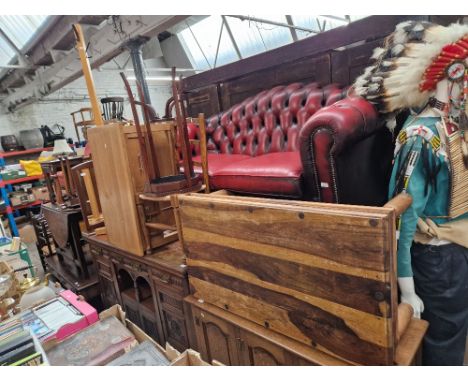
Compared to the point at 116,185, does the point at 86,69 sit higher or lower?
higher

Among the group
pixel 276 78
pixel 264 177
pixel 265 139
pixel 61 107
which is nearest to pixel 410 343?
pixel 264 177

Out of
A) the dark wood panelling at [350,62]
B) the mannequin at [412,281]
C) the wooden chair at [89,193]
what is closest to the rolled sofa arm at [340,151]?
the mannequin at [412,281]

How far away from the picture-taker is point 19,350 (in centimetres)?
108

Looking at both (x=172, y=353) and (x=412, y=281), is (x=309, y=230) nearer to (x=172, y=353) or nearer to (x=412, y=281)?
(x=412, y=281)

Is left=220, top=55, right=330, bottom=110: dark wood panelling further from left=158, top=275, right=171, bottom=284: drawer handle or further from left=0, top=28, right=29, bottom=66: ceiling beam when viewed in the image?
left=0, top=28, right=29, bottom=66: ceiling beam

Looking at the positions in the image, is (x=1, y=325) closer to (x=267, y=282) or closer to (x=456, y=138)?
(x=267, y=282)

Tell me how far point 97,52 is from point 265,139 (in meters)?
3.15

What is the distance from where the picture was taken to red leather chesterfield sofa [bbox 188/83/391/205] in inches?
44.9

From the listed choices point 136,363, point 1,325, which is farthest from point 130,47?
point 136,363

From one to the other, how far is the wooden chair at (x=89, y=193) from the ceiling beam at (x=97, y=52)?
5.49ft

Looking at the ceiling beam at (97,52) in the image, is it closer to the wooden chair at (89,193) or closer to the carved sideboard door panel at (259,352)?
the wooden chair at (89,193)

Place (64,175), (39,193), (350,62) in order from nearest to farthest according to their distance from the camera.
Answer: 1. (350,62)
2. (64,175)
3. (39,193)

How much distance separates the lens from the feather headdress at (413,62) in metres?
0.98

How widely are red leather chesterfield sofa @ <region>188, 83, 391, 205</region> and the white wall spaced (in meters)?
6.24
